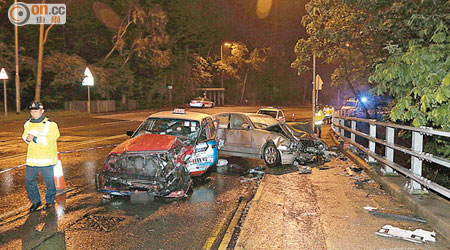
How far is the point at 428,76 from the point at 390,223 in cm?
229

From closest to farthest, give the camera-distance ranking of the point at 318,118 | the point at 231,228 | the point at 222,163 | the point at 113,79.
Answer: the point at 231,228, the point at 222,163, the point at 318,118, the point at 113,79

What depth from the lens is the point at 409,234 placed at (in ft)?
18.9

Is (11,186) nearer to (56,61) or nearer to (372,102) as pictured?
(372,102)

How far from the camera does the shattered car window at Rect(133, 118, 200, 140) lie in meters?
9.90

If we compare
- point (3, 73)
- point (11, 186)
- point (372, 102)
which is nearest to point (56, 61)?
point (3, 73)

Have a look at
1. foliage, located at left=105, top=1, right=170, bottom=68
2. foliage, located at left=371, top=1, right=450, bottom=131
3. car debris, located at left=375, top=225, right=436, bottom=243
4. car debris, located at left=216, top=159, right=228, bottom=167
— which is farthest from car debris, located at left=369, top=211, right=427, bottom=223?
foliage, located at left=105, top=1, right=170, bottom=68

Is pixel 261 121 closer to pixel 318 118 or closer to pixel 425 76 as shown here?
pixel 425 76

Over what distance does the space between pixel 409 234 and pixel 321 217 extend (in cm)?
137

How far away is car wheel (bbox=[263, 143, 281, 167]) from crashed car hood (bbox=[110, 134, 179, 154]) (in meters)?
4.15

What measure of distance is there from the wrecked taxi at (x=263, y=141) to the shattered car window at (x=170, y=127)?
1430 millimetres

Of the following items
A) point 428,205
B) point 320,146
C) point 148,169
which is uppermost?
point 148,169

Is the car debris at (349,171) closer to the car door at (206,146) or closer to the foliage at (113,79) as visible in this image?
the car door at (206,146)

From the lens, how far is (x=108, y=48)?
4912 centimetres

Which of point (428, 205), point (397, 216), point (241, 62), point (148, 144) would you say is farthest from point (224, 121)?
point (241, 62)
